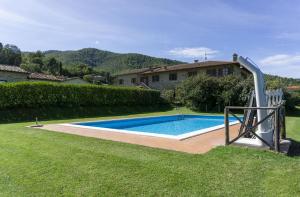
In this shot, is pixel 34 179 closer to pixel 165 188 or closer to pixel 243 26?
pixel 165 188

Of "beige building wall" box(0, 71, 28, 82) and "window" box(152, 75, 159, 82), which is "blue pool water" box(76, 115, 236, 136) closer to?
"beige building wall" box(0, 71, 28, 82)

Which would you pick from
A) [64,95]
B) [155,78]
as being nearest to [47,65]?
[155,78]

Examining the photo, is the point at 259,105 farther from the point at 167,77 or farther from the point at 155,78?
the point at 155,78

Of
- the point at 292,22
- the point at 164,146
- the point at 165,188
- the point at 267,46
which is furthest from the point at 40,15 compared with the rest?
the point at 267,46

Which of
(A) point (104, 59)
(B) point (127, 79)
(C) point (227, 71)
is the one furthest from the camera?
(A) point (104, 59)

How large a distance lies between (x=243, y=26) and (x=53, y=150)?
1963 centimetres

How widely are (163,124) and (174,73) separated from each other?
67.7 ft

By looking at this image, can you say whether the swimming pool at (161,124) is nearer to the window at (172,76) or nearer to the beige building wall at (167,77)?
the beige building wall at (167,77)

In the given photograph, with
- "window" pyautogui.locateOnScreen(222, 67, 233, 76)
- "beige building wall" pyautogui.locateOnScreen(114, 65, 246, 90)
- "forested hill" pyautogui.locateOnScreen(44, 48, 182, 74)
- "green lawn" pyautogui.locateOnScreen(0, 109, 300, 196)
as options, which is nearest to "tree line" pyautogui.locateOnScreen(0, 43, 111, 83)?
"forested hill" pyautogui.locateOnScreen(44, 48, 182, 74)

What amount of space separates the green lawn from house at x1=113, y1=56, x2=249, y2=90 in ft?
82.3

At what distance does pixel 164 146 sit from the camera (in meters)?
7.62

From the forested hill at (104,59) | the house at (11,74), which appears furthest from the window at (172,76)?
the forested hill at (104,59)

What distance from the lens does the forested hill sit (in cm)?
7319

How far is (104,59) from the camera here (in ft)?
280
